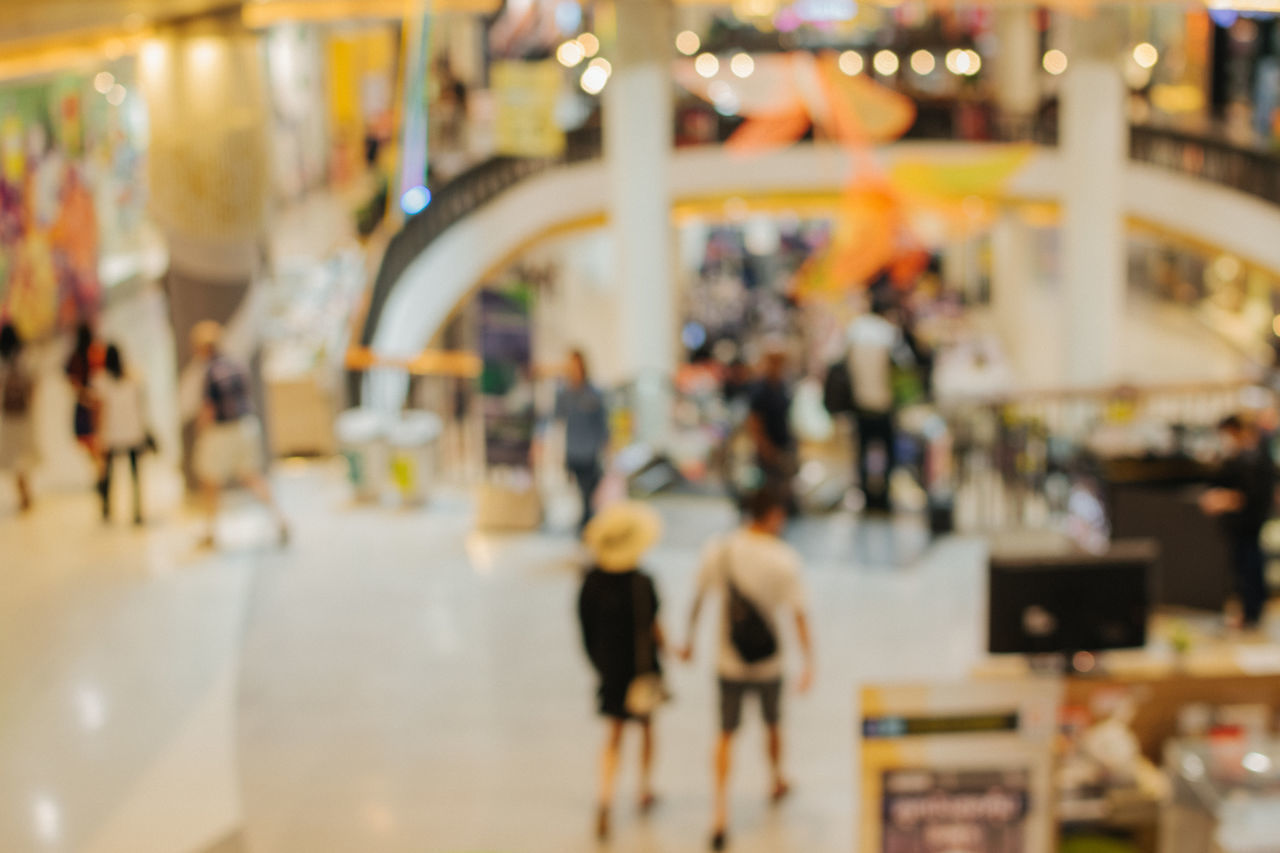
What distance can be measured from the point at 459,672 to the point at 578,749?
108cm

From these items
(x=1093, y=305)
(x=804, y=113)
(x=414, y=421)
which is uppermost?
(x=804, y=113)

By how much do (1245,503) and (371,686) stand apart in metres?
4.73

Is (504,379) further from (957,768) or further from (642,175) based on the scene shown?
(957,768)

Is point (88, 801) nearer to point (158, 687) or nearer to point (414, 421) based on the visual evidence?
point (158, 687)

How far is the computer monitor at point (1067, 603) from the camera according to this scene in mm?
4703

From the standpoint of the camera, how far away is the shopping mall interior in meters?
4.75

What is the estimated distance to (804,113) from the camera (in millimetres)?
16438

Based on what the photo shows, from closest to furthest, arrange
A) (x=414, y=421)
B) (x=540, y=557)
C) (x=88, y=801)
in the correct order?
(x=88, y=801)
(x=540, y=557)
(x=414, y=421)

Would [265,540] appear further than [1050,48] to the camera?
No

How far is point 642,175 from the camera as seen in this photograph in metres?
13.9

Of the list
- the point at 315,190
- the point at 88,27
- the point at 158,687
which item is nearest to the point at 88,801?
the point at 158,687

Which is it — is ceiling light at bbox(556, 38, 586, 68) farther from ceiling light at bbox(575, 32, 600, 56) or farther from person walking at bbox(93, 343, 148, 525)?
person walking at bbox(93, 343, 148, 525)

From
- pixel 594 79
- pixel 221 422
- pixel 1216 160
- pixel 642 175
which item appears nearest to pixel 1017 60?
pixel 1216 160

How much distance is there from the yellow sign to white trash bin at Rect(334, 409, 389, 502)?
90.2 inches
